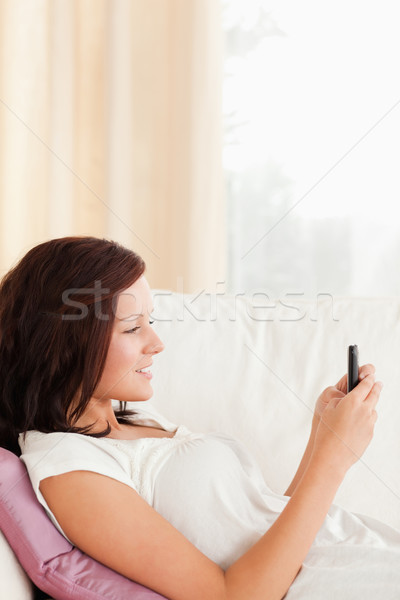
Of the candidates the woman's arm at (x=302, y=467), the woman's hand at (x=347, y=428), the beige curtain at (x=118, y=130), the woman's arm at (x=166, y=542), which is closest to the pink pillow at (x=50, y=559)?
the woman's arm at (x=166, y=542)

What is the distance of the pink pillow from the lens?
2.78ft

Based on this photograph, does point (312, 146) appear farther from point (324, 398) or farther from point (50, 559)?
point (50, 559)

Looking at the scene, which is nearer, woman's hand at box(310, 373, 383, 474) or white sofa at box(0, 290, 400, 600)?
woman's hand at box(310, 373, 383, 474)

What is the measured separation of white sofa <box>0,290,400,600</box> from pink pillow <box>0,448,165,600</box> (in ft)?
1.55

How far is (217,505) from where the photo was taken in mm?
969

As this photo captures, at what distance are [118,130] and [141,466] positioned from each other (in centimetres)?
138

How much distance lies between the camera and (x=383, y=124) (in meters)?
1.99

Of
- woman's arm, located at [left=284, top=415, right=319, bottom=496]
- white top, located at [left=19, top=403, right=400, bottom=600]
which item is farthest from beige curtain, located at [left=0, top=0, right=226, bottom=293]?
white top, located at [left=19, top=403, right=400, bottom=600]

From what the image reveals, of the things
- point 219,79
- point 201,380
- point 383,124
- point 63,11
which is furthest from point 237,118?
point 201,380

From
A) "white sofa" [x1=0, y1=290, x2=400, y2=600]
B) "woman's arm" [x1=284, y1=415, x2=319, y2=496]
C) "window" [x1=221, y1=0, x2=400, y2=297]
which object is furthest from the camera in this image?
"window" [x1=221, y1=0, x2=400, y2=297]

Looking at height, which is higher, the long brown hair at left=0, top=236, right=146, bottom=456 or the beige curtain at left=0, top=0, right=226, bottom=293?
the beige curtain at left=0, top=0, right=226, bottom=293

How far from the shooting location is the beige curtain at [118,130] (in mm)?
2043

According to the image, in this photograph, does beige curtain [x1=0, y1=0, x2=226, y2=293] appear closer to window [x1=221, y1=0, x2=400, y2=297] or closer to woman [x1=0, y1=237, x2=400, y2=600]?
window [x1=221, y1=0, x2=400, y2=297]

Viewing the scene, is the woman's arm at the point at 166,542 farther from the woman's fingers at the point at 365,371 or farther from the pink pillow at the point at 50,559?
the woman's fingers at the point at 365,371
